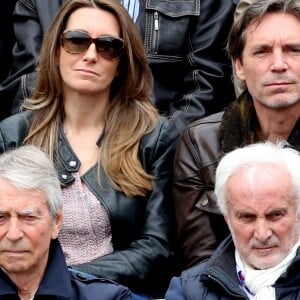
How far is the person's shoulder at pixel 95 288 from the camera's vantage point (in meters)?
4.49

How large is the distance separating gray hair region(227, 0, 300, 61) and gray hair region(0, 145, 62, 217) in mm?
1343

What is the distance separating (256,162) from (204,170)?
0.91m

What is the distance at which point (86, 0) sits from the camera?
5598 mm

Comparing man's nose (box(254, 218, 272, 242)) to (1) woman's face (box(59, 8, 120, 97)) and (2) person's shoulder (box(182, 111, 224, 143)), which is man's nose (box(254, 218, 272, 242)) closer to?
(2) person's shoulder (box(182, 111, 224, 143))

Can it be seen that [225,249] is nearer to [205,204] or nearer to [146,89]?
[205,204]

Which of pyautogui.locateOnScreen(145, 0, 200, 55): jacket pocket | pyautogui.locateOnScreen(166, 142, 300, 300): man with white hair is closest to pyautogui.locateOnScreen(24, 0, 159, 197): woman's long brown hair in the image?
pyautogui.locateOnScreen(145, 0, 200, 55): jacket pocket

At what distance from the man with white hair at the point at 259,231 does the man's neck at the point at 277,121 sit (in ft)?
2.70

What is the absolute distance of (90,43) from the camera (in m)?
5.43

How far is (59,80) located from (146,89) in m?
0.41

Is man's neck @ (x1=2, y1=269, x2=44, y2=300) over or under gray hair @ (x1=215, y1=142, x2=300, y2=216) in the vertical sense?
under

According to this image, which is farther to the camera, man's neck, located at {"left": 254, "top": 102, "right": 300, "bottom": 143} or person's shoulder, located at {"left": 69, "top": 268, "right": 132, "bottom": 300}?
man's neck, located at {"left": 254, "top": 102, "right": 300, "bottom": 143}

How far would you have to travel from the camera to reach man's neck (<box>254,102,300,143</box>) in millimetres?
5305

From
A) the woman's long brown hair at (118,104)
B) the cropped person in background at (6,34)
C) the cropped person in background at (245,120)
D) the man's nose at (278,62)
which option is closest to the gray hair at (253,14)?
the cropped person in background at (245,120)

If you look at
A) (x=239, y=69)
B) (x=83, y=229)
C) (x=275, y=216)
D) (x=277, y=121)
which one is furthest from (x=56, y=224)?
(x=239, y=69)
